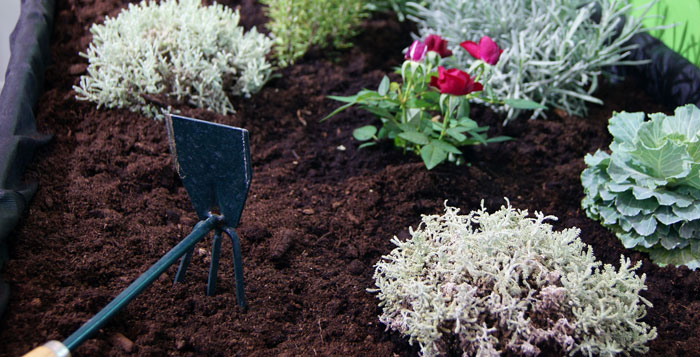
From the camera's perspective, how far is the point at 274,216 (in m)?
2.16

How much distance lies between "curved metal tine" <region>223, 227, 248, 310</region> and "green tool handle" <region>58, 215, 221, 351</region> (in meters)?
0.05

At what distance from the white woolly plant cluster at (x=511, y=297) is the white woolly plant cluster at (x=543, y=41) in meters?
1.22

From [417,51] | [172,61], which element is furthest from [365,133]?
[172,61]

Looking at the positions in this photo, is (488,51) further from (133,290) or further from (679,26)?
(133,290)

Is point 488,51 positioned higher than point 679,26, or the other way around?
point 488,51

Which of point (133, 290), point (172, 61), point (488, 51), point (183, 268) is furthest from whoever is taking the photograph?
point (172, 61)

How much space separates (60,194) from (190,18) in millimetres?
1148

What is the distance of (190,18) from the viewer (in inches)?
110

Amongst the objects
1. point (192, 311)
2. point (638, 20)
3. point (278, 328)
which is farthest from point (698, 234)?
point (192, 311)

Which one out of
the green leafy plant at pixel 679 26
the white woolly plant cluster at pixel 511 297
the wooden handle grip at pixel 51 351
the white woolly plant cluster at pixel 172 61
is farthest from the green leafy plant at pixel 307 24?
the wooden handle grip at pixel 51 351

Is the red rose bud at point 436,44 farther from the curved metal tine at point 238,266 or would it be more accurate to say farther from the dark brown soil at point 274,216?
the curved metal tine at point 238,266

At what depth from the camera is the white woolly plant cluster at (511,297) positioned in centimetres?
151

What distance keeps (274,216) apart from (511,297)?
0.94 m

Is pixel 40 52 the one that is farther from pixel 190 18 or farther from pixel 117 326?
pixel 117 326
